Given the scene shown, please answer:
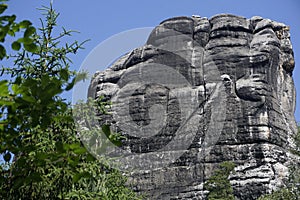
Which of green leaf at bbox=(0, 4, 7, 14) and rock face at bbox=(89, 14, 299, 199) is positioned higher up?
rock face at bbox=(89, 14, 299, 199)

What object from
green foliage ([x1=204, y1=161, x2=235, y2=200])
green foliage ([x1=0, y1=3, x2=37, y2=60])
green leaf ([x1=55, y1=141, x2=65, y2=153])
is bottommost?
green leaf ([x1=55, y1=141, x2=65, y2=153])

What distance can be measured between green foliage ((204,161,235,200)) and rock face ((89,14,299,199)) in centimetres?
100

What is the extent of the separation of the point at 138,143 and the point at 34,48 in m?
50.9

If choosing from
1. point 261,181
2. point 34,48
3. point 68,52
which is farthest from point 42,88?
point 261,181

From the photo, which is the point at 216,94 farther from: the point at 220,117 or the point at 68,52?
the point at 68,52

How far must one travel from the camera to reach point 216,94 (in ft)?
171

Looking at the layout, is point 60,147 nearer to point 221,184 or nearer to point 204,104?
point 221,184

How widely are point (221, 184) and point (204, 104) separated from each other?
10.5m

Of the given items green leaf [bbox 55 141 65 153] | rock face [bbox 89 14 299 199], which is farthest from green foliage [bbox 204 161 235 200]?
green leaf [bbox 55 141 65 153]

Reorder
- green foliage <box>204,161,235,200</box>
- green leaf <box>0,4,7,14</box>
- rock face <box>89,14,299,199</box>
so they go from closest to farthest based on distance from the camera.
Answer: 1. green leaf <box>0,4,7,14</box>
2. green foliage <box>204,161,235,200</box>
3. rock face <box>89,14,299,199</box>

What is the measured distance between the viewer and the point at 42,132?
21.3ft

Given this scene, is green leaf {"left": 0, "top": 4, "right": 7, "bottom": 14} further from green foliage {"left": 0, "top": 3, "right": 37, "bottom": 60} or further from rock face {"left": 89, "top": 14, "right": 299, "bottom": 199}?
rock face {"left": 89, "top": 14, "right": 299, "bottom": 199}

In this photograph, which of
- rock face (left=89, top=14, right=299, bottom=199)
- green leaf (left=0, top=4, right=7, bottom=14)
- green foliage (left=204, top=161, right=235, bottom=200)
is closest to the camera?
green leaf (left=0, top=4, right=7, bottom=14)

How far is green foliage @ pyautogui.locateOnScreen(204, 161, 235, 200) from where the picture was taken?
43.0 metres
